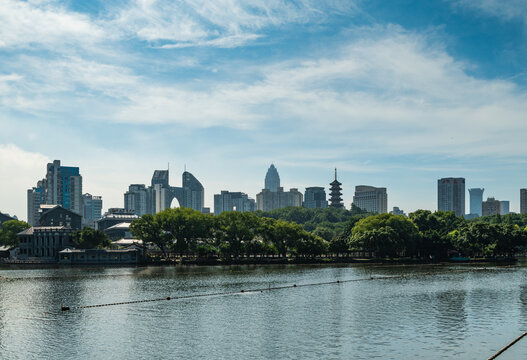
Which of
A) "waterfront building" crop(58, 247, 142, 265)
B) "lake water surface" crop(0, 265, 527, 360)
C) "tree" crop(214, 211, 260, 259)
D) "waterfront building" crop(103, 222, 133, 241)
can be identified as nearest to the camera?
"lake water surface" crop(0, 265, 527, 360)

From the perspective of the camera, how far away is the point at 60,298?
6869 cm

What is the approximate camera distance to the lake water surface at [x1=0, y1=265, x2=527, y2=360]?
1593 inches

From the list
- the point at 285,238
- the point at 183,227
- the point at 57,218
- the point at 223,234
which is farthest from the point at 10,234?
the point at 285,238

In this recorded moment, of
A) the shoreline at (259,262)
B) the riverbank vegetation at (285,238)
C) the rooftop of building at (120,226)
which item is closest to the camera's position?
the shoreline at (259,262)

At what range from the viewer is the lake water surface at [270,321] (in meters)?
40.5

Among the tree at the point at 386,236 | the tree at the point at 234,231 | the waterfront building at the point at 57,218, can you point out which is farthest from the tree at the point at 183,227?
the waterfront building at the point at 57,218

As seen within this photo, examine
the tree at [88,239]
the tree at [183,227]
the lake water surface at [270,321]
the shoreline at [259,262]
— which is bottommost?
the shoreline at [259,262]

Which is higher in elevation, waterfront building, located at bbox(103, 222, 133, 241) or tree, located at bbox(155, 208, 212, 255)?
tree, located at bbox(155, 208, 212, 255)

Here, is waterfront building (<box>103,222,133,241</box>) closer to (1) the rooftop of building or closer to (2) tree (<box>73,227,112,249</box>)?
(1) the rooftop of building

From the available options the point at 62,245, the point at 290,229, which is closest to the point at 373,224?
the point at 290,229

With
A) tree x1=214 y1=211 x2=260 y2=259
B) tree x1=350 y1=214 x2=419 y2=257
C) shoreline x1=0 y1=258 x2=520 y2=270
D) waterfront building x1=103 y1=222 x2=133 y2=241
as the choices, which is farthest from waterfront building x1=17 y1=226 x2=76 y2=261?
tree x1=350 y1=214 x2=419 y2=257

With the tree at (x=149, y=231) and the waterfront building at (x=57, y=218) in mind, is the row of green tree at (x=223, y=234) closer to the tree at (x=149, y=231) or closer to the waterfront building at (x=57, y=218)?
the tree at (x=149, y=231)

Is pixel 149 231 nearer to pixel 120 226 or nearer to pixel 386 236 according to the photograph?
pixel 386 236

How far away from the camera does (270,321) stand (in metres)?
51.3
